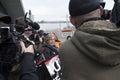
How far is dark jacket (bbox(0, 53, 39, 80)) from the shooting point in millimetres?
3093

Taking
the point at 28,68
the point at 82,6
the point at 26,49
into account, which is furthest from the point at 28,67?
the point at 82,6

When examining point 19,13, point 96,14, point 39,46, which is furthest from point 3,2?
point 96,14

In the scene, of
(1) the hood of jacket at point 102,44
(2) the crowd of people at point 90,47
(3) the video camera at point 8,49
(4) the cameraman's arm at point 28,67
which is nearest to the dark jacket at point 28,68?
(4) the cameraman's arm at point 28,67

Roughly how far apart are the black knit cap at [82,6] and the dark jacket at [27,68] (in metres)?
0.89

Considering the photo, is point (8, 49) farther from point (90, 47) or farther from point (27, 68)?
point (90, 47)

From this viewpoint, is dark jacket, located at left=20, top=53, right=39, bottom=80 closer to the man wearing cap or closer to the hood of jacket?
the man wearing cap

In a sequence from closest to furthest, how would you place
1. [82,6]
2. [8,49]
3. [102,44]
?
[102,44], [82,6], [8,49]

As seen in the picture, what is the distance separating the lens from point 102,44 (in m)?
2.13

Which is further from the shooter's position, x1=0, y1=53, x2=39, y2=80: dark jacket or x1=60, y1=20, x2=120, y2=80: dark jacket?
x1=0, y1=53, x2=39, y2=80: dark jacket

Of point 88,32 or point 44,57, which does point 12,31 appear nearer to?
point 44,57

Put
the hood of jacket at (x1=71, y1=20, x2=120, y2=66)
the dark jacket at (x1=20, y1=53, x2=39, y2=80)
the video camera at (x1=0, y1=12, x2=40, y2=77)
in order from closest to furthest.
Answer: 1. the hood of jacket at (x1=71, y1=20, x2=120, y2=66)
2. the dark jacket at (x1=20, y1=53, x2=39, y2=80)
3. the video camera at (x1=0, y1=12, x2=40, y2=77)

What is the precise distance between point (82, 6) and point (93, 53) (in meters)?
0.37

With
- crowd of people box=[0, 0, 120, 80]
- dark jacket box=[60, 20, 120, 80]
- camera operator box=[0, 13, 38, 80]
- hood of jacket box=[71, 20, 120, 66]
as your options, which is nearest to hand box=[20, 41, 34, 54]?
camera operator box=[0, 13, 38, 80]

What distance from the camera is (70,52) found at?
222cm
